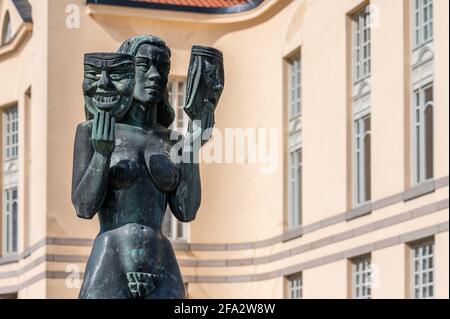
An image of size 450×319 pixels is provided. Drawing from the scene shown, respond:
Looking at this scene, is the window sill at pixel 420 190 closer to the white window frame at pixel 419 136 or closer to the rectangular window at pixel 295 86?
the white window frame at pixel 419 136

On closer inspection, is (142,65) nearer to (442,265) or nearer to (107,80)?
(107,80)

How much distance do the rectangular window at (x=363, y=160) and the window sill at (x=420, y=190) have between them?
2978 mm

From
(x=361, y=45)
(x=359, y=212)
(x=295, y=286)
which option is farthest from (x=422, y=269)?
(x=295, y=286)

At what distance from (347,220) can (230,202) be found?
7.99m

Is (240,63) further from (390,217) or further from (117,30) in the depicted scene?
(390,217)

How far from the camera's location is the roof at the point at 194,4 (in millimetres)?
49625

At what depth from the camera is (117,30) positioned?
49219 mm

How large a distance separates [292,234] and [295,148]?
255cm

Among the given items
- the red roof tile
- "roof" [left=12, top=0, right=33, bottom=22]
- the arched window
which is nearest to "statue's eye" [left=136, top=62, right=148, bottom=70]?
the red roof tile

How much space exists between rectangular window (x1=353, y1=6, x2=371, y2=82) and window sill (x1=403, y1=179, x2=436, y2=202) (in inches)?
169

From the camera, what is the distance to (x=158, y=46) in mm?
10453

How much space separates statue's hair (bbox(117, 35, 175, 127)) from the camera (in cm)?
1045

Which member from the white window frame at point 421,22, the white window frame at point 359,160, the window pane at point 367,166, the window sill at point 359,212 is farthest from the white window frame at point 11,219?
the white window frame at point 421,22
